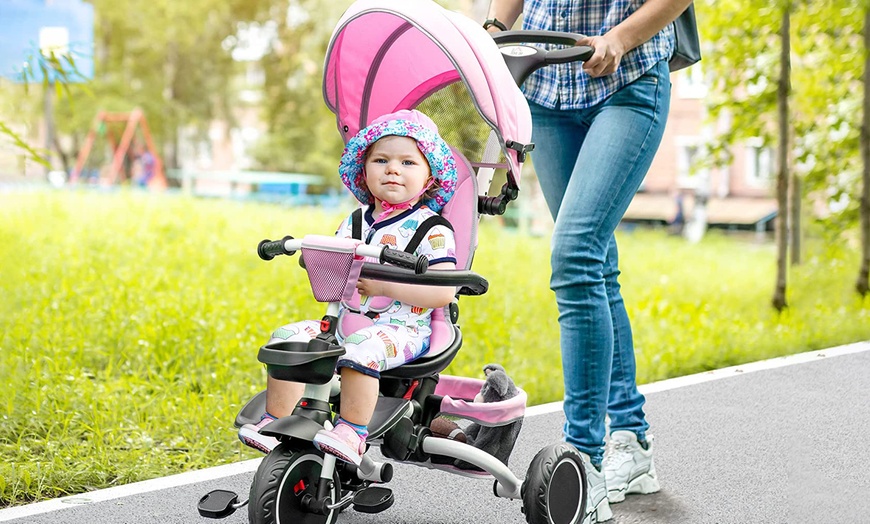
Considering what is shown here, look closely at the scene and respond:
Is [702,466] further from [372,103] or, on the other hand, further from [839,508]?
[372,103]

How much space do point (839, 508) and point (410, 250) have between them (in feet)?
5.90

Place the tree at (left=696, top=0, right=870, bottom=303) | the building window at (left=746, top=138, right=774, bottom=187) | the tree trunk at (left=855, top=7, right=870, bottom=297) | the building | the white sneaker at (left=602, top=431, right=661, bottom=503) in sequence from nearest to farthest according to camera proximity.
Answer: the white sneaker at (left=602, top=431, right=661, bottom=503) → the tree trunk at (left=855, top=7, right=870, bottom=297) → the tree at (left=696, top=0, right=870, bottom=303) → the building window at (left=746, top=138, right=774, bottom=187) → the building

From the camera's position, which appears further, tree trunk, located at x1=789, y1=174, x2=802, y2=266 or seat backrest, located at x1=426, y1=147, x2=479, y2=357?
tree trunk, located at x1=789, y1=174, x2=802, y2=266

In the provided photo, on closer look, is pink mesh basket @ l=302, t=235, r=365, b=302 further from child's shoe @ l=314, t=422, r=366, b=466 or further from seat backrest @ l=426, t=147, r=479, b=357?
seat backrest @ l=426, t=147, r=479, b=357

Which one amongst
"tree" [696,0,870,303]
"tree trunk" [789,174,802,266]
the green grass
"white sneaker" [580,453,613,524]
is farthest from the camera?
"tree trunk" [789,174,802,266]

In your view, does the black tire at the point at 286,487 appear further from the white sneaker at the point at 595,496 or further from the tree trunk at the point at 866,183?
the tree trunk at the point at 866,183

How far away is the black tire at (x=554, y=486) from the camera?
305 cm

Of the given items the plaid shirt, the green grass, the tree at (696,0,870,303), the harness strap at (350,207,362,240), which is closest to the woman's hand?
the plaid shirt

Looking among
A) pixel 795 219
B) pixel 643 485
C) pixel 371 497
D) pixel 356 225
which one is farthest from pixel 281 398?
pixel 795 219

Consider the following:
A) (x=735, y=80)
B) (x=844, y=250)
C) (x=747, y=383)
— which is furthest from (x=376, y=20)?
(x=844, y=250)

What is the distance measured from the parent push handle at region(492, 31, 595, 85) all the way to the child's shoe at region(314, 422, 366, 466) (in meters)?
1.34

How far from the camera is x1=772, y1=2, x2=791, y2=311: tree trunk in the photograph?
852 centimetres

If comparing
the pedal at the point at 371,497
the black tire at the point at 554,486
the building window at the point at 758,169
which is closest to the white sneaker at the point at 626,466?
the black tire at the point at 554,486

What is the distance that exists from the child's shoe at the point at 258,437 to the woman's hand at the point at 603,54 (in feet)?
4.84
